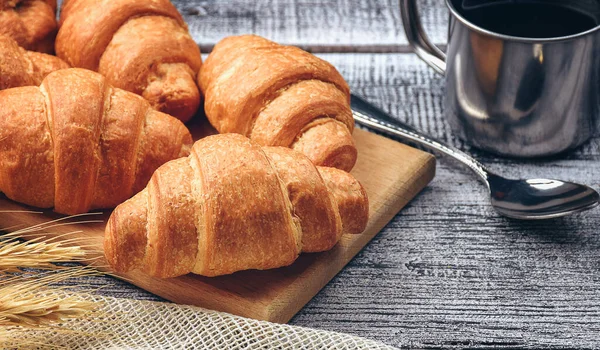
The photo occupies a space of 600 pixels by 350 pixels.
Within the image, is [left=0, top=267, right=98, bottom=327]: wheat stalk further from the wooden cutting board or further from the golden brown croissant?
the golden brown croissant

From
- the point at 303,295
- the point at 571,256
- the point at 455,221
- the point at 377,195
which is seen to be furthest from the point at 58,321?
the point at 571,256

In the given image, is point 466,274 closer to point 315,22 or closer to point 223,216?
point 223,216

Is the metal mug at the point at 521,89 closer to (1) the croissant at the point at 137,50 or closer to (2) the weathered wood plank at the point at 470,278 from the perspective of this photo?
(2) the weathered wood plank at the point at 470,278

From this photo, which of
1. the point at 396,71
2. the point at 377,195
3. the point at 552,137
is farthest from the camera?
the point at 396,71

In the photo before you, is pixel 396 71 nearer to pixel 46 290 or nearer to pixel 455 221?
pixel 455 221

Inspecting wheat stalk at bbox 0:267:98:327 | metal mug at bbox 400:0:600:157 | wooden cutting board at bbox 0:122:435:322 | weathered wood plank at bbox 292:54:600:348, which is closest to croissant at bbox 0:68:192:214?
wooden cutting board at bbox 0:122:435:322
